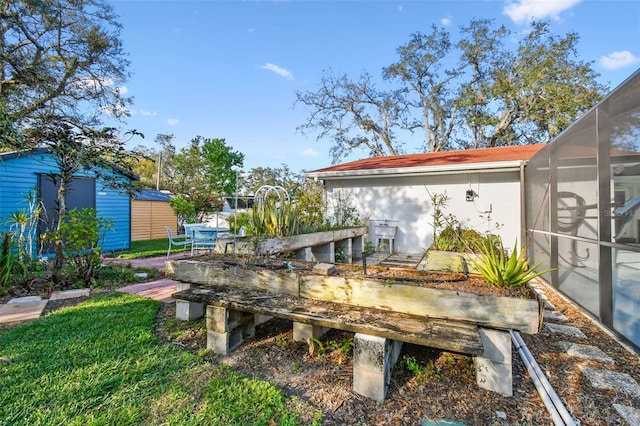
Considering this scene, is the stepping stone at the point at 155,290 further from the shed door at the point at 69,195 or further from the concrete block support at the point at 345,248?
the shed door at the point at 69,195

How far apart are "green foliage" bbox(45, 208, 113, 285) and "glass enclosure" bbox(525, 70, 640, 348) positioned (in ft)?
20.1

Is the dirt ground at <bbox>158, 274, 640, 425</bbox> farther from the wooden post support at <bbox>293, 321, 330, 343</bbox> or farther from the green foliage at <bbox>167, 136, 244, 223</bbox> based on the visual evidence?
the green foliage at <bbox>167, 136, 244, 223</bbox>

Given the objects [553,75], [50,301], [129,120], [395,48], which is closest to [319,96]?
[395,48]

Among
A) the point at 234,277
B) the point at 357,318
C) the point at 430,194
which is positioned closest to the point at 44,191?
the point at 234,277

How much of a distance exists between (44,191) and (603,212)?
1134 centimetres

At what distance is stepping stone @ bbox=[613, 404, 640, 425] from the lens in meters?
1.75

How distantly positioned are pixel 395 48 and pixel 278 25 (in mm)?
11807

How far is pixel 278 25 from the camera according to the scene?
861cm

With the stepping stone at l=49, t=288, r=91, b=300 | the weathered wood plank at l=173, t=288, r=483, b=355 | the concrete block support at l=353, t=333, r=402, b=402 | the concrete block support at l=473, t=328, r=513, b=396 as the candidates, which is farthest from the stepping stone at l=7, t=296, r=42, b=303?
the concrete block support at l=473, t=328, r=513, b=396

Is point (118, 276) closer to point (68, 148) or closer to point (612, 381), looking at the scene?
point (68, 148)

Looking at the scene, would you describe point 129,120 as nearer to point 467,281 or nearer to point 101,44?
point 101,44

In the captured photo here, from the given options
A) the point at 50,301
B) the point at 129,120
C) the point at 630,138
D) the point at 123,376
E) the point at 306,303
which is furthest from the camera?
the point at 129,120

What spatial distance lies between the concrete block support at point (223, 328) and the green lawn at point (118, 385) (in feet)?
0.57

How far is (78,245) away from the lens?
4730 millimetres
